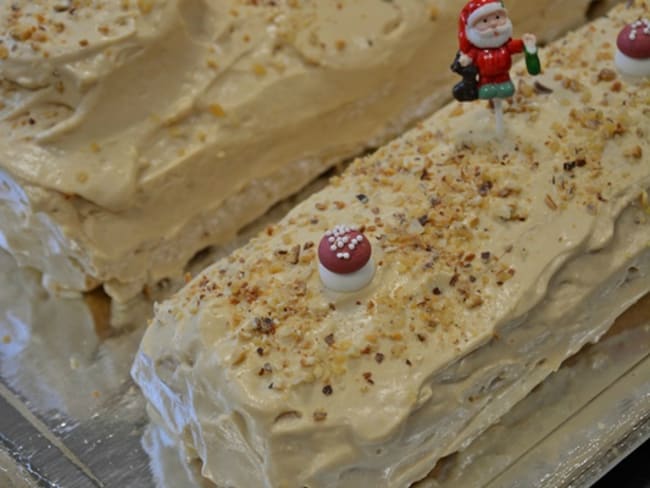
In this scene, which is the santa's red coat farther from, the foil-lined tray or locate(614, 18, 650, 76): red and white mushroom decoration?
the foil-lined tray

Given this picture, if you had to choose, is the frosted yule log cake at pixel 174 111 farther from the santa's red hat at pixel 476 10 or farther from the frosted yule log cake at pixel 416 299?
the santa's red hat at pixel 476 10

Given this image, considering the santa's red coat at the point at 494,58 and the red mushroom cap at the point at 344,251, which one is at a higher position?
the santa's red coat at the point at 494,58

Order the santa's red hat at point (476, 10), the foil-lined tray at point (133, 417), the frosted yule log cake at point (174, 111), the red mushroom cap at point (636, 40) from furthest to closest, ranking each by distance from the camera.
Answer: the frosted yule log cake at point (174, 111) < the red mushroom cap at point (636, 40) < the foil-lined tray at point (133, 417) < the santa's red hat at point (476, 10)

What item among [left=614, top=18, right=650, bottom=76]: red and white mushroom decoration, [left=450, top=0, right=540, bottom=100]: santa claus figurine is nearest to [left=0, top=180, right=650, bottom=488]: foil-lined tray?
[left=614, top=18, right=650, bottom=76]: red and white mushroom decoration

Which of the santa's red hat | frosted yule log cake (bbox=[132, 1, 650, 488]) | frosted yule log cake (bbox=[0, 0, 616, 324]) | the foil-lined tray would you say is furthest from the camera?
frosted yule log cake (bbox=[0, 0, 616, 324])

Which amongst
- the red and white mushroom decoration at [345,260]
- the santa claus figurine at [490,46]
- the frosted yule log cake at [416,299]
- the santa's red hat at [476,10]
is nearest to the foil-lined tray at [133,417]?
the frosted yule log cake at [416,299]
